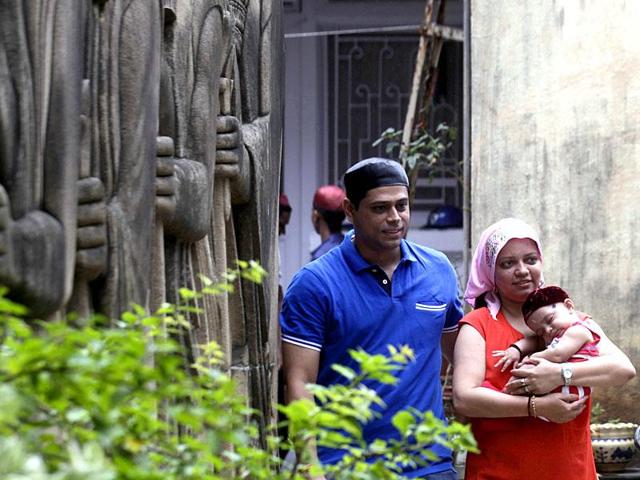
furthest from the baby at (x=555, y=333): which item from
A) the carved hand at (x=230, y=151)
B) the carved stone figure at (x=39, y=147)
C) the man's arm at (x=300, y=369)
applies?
the carved stone figure at (x=39, y=147)

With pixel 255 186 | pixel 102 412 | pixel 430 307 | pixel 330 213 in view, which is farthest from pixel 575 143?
pixel 102 412

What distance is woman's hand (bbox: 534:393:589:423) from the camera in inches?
190

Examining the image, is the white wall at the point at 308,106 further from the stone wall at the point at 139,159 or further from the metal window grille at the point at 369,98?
the stone wall at the point at 139,159

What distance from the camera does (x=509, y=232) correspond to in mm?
5023

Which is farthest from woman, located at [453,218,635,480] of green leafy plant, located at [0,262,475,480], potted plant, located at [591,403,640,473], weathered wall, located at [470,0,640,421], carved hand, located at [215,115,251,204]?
weathered wall, located at [470,0,640,421]

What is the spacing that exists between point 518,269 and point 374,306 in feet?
1.52

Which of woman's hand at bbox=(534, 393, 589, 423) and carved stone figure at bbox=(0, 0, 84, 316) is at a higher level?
carved stone figure at bbox=(0, 0, 84, 316)

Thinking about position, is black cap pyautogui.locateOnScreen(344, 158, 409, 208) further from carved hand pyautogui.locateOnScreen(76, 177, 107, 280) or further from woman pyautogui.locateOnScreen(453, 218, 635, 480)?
carved hand pyautogui.locateOnScreen(76, 177, 107, 280)

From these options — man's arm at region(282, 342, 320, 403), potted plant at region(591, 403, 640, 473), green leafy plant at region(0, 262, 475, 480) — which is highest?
green leafy plant at region(0, 262, 475, 480)

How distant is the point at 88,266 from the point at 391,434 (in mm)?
1726

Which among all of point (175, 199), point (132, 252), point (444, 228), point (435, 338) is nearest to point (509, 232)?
point (435, 338)

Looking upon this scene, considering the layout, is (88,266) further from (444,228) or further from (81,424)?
(444,228)

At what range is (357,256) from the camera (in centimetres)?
518

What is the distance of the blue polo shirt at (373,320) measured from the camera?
5004 mm
